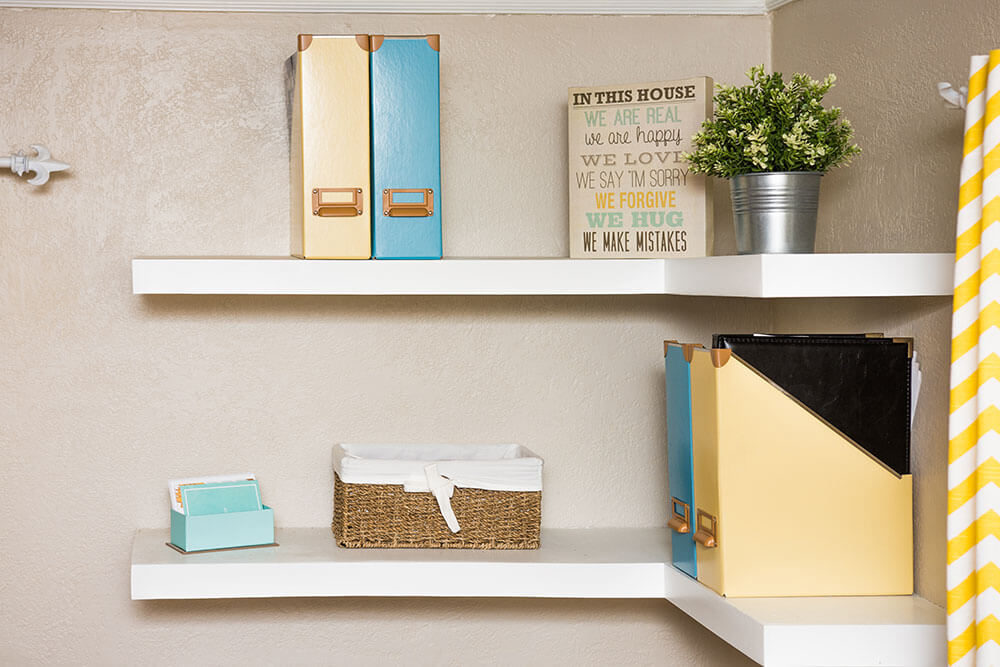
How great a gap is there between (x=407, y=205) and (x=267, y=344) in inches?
15.3

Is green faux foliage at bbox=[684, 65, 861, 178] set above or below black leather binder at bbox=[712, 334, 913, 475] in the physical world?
above

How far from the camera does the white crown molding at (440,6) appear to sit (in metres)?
1.65

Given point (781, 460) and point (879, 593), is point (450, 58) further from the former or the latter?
point (879, 593)

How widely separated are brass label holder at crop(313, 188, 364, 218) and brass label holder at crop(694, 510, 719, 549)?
0.64 m

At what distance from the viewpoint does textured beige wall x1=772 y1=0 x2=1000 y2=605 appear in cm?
124

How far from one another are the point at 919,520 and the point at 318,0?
1.18 meters

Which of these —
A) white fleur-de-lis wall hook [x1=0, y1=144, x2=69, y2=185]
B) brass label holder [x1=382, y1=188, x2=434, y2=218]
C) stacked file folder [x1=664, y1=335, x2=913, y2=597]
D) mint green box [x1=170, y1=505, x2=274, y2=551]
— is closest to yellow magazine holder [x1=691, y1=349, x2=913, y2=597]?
stacked file folder [x1=664, y1=335, x2=913, y2=597]

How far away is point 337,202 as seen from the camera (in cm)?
149

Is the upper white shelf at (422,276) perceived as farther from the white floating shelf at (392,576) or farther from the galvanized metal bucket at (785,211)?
the white floating shelf at (392,576)

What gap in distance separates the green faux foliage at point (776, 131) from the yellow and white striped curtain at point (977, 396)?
234mm

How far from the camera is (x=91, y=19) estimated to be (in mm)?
1648

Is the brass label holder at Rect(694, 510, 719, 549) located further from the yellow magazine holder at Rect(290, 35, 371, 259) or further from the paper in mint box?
the yellow magazine holder at Rect(290, 35, 371, 259)

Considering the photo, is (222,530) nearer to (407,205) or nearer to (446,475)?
(446,475)

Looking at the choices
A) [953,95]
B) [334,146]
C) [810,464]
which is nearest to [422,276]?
[334,146]
